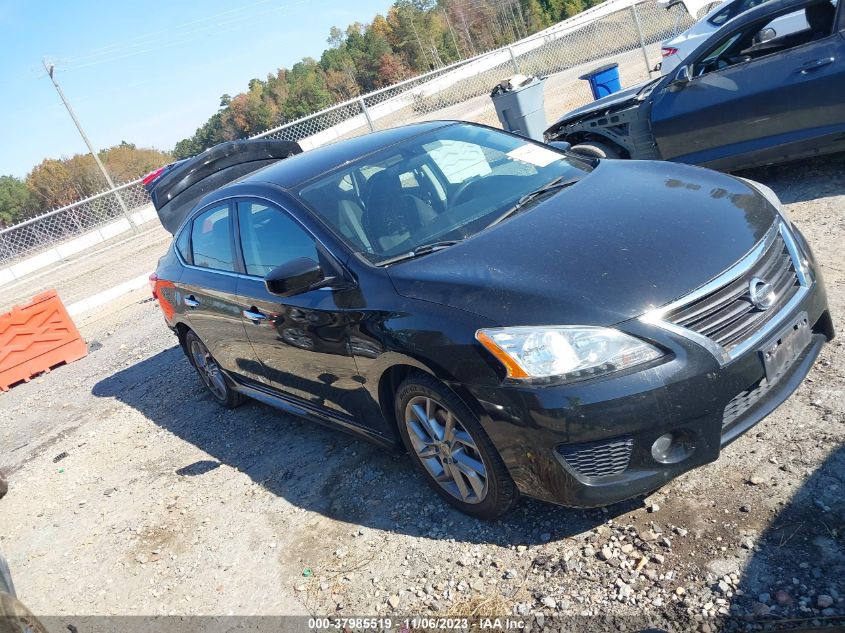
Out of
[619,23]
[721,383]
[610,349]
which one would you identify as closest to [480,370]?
[610,349]

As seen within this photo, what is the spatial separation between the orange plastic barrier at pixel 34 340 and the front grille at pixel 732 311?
932 cm

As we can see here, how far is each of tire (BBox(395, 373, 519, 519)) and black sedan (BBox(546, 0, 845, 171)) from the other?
3.89m

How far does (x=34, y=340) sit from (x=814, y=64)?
9708 mm

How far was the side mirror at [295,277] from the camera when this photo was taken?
3557mm

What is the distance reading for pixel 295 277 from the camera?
355 centimetres

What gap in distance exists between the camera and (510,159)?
4.37 metres

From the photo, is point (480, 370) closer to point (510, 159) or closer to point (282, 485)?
point (510, 159)

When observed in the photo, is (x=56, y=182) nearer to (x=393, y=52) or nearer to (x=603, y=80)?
(x=393, y=52)

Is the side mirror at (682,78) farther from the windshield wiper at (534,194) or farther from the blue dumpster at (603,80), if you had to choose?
the blue dumpster at (603,80)

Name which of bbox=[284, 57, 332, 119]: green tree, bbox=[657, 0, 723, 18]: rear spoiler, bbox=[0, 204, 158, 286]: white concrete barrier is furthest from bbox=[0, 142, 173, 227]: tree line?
bbox=[657, 0, 723, 18]: rear spoiler

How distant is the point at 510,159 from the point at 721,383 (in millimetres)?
2090

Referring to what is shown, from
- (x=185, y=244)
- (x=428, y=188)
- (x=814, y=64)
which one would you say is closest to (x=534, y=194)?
(x=428, y=188)

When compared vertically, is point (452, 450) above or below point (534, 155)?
below

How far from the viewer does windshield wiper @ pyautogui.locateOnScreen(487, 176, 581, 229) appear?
372cm
